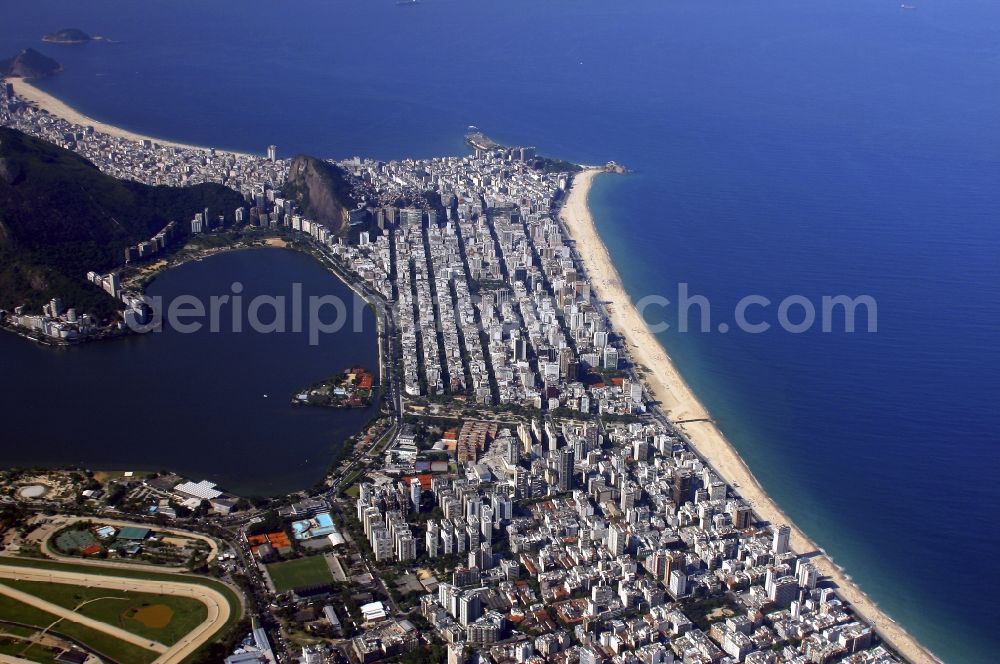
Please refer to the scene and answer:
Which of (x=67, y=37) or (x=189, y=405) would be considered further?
(x=67, y=37)

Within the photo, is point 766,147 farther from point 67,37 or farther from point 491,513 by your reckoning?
point 67,37

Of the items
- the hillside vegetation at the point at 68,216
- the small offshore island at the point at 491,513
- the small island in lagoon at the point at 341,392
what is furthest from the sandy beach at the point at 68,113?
the small island in lagoon at the point at 341,392

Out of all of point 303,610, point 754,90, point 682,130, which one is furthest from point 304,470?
point 754,90

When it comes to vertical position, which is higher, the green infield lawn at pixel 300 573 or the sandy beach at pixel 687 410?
the sandy beach at pixel 687 410

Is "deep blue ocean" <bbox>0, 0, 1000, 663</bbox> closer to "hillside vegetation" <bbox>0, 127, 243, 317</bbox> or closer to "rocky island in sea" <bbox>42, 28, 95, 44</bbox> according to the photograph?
"rocky island in sea" <bbox>42, 28, 95, 44</bbox>

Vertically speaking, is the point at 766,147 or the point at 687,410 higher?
the point at 766,147

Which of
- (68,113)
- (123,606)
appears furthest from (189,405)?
(68,113)

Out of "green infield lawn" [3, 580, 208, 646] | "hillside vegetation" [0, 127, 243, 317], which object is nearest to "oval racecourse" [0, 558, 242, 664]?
"green infield lawn" [3, 580, 208, 646]

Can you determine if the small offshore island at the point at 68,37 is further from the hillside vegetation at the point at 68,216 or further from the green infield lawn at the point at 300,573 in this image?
the green infield lawn at the point at 300,573
